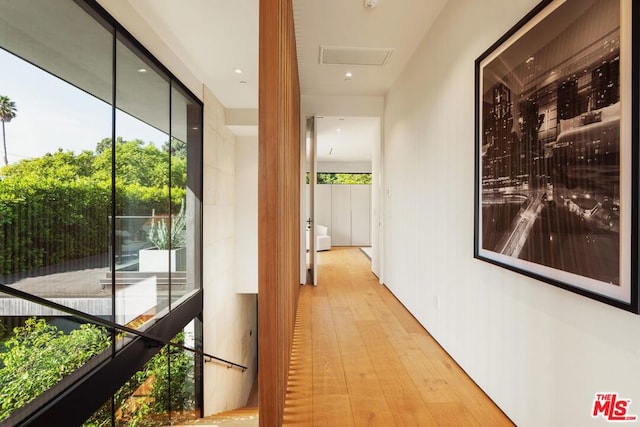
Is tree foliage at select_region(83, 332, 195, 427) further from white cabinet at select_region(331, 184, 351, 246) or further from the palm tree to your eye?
white cabinet at select_region(331, 184, 351, 246)

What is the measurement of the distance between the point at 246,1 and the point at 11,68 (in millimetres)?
1605

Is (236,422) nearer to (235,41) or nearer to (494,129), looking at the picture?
(494,129)

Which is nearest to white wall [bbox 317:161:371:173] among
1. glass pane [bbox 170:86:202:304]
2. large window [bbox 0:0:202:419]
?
glass pane [bbox 170:86:202:304]

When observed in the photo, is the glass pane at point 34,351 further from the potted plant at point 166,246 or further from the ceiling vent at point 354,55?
the ceiling vent at point 354,55

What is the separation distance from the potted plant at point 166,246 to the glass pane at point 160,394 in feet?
2.92

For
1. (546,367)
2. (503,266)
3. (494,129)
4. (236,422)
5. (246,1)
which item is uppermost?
(246,1)

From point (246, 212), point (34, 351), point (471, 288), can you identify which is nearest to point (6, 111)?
point (34, 351)

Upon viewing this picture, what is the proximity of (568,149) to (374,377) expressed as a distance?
1.76m

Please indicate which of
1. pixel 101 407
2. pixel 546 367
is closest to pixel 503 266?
pixel 546 367

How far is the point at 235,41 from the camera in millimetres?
2922

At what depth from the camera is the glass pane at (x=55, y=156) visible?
1.50 meters

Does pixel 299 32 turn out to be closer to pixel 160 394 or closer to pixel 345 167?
pixel 160 394

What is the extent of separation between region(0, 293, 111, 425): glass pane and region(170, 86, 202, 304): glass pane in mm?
1534

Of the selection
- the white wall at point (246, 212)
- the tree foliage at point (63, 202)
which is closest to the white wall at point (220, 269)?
the white wall at point (246, 212)
